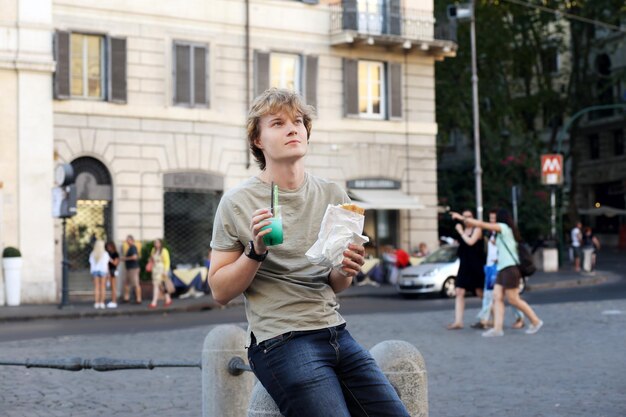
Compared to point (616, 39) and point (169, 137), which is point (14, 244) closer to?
point (169, 137)

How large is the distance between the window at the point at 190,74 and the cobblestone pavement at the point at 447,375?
525 inches

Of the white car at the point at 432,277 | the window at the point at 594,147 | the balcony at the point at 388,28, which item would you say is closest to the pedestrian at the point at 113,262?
the white car at the point at 432,277

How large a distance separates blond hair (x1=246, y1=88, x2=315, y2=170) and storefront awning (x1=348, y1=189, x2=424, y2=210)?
90.3 feet

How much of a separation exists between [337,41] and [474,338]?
1841 cm

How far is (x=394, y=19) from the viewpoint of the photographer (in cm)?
3341

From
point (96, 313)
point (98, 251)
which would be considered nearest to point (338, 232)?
point (96, 313)

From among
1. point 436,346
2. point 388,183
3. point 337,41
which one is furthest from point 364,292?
point 436,346

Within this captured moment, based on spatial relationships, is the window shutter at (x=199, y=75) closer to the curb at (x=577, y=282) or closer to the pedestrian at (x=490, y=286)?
the curb at (x=577, y=282)

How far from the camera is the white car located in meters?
26.7

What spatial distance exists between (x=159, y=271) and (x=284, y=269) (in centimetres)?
2161

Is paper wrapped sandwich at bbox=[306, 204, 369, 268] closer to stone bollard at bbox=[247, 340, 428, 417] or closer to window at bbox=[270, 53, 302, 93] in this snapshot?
stone bollard at bbox=[247, 340, 428, 417]

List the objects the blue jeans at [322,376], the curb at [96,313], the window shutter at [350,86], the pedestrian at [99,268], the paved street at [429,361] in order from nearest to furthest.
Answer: the blue jeans at [322,376] → the paved street at [429,361] → the curb at [96,313] → the pedestrian at [99,268] → the window shutter at [350,86]

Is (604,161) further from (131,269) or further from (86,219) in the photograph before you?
(131,269)

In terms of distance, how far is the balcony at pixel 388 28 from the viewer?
1276 inches
